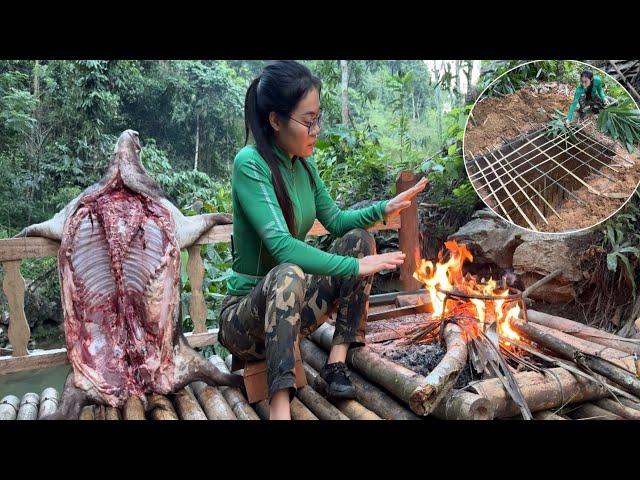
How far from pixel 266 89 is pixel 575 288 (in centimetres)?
271

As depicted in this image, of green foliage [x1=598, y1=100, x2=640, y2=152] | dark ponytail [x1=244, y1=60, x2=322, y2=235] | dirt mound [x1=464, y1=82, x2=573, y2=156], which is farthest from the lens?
dirt mound [x1=464, y1=82, x2=573, y2=156]

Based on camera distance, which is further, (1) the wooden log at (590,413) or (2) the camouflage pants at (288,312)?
(1) the wooden log at (590,413)

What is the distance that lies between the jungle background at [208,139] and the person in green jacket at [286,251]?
1.60 m

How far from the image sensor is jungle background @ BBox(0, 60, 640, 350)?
4.63 metres

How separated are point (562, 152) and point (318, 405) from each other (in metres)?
1.80

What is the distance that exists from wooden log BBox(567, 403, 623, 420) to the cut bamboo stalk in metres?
0.83

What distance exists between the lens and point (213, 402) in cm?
220

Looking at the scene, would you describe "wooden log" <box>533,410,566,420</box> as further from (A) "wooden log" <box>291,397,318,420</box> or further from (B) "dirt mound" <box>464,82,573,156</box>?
(B) "dirt mound" <box>464,82,573,156</box>

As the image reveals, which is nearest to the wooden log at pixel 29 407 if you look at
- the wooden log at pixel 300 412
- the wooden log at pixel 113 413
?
the wooden log at pixel 113 413

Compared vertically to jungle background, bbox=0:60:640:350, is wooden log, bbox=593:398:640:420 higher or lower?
lower

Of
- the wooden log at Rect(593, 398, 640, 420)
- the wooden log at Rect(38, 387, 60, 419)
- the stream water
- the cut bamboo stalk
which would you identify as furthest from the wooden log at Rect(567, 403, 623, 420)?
the stream water

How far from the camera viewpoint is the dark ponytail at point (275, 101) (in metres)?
1.96

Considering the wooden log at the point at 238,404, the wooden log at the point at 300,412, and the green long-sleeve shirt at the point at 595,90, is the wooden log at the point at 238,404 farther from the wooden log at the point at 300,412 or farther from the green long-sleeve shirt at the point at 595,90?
the green long-sleeve shirt at the point at 595,90

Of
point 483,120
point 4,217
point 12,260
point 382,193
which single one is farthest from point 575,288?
point 4,217
